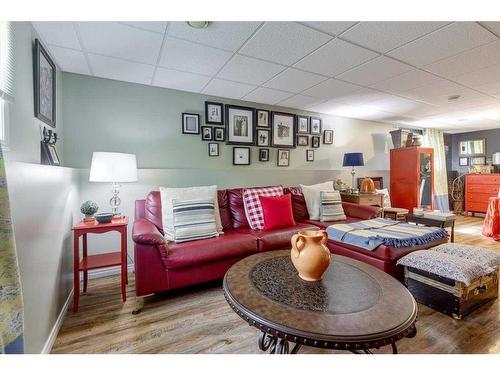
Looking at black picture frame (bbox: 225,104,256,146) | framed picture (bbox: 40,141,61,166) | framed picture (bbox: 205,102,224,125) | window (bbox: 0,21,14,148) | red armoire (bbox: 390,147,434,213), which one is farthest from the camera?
red armoire (bbox: 390,147,434,213)

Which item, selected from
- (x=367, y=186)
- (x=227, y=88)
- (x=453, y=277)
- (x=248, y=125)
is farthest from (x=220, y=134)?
(x=453, y=277)

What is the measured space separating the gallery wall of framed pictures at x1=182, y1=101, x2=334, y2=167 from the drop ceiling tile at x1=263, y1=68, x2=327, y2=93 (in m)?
0.63

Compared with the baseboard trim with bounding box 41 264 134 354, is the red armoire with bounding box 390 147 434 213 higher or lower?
higher

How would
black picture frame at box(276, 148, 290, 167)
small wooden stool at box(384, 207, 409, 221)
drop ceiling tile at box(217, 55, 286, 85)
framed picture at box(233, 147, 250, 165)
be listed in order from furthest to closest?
black picture frame at box(276, 148, 290, 167), small wooden stool at box(384, 207, 409, 221), framed picture at box(233, 147, 250, 165), drop ceiling tile at box(217, 55, 286, 85)

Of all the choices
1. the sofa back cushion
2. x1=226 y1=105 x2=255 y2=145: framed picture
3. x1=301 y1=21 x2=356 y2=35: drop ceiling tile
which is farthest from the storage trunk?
x1=226 y1=105 x2=255 y2=145: framed picture

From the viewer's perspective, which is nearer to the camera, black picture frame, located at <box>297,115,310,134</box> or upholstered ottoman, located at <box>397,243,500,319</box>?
upholstered ottoman, located at <box>397,243,500,319</box>

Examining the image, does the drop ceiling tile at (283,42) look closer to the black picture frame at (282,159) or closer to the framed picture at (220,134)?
the framed picture at (220,134)

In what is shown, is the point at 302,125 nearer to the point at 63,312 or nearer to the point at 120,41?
the point at 120,41

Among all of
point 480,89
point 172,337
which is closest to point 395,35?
point 480,89

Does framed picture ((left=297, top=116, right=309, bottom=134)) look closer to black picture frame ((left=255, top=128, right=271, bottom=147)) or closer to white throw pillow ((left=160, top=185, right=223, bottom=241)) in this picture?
black picture frame ((left=255, top=128, right=271, bottom=147))

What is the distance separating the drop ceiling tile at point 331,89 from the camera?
2.66 meters

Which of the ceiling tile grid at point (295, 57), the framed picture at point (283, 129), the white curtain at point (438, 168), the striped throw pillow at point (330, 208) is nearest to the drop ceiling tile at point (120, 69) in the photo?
the ceiling tile grid at point (295, 57)

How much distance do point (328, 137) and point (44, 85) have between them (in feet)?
12.0

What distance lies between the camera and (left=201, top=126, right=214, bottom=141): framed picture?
2984 mm
